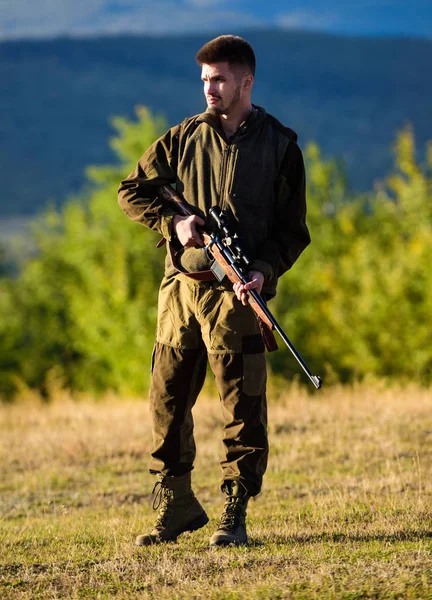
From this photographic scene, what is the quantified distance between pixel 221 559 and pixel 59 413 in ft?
26.6

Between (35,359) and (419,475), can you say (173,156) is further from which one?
(35,359)

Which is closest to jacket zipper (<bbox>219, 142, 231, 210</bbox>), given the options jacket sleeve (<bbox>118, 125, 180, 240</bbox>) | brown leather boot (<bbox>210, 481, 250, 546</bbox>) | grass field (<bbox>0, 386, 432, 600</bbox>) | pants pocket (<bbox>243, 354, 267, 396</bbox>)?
jacket sleeve (<bbox>118, 125, 180, 240</bbox>)

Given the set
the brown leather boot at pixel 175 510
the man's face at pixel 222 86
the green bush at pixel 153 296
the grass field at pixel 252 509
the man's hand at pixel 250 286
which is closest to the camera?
the grass field at pixel 252 509

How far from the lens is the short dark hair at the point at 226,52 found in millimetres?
4539

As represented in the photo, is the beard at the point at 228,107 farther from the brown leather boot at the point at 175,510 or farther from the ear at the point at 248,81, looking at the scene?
the brown leather boot at the point at 175,510

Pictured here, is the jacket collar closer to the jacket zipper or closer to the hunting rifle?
the jacket zipper

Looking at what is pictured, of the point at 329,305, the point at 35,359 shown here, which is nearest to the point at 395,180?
the point at 329,305

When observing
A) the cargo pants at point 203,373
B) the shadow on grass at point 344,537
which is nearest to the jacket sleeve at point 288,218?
the cargo pants at point 203,373

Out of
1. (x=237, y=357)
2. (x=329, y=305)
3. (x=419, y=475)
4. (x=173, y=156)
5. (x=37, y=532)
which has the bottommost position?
(x=37, y=532)

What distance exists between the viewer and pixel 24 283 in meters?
51.9

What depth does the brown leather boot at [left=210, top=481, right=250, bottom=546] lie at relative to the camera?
467 centimetres

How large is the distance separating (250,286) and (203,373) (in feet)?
2.36

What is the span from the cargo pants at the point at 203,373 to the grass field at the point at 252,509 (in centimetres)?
47

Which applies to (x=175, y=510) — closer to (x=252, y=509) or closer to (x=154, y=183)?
(x=252, y=509)
